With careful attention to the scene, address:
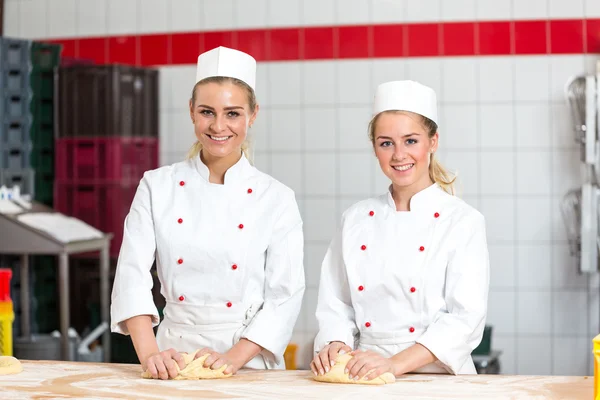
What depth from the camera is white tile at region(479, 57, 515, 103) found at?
176 inches

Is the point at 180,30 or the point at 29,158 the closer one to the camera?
the point at 29,158

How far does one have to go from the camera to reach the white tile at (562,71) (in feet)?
14.5

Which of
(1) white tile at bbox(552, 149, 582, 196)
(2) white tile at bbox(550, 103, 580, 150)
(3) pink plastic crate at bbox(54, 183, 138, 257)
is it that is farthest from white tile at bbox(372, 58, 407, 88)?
(3) pink plastic crate at bbox(54, 183, 138, 257)

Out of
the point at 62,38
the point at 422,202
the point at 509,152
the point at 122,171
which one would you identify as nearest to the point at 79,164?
the point at 122,171

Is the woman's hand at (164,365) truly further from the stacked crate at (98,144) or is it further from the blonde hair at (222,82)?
the stacked crate at (98,144)

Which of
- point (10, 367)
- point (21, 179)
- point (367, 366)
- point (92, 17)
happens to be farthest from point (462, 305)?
point (92, 17)

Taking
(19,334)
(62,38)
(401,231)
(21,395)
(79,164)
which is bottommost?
(19,334)

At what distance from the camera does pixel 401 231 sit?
2.07 m

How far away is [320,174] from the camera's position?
465 cm

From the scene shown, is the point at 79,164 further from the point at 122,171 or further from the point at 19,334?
the point at 19,334

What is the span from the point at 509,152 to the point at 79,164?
2361 mm

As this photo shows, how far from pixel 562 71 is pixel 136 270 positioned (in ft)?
10.2

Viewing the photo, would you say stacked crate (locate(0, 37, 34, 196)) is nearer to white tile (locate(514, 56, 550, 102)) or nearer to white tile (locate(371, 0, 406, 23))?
white tile (locate(371, 0, 406, 23))

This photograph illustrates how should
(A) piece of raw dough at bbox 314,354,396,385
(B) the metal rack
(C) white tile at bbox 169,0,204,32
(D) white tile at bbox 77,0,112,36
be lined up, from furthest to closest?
(D) white tile at bbox 77,0,112,36, (C) white tile at bbox 169,0,204,32, (B) the metal rack, (A) piece of raw dough at bbox 314,354,396,385
